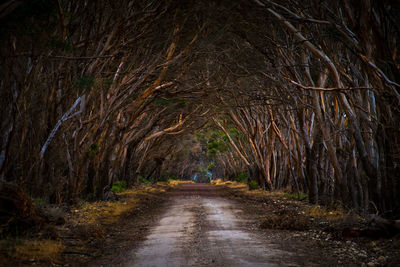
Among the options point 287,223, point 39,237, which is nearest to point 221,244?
point 287,223

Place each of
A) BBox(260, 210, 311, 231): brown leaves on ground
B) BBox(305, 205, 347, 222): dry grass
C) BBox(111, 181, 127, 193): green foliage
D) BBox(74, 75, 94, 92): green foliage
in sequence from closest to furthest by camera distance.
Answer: BBox(260, 210, 311, 231): brown leaves on ground → BBox(74, 75, 94, 92): green foliage → BBox(305, 205, 347, 222): dry grass → BBox(111, 181, 127, 193): green foliage

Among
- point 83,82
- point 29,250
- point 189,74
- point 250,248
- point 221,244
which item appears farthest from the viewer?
point 189,74

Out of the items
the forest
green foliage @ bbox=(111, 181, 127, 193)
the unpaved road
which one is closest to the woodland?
the forest

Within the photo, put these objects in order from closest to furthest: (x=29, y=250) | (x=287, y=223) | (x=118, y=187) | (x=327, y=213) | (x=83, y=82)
→ (x=29, y=250)
(x=287, y=223)
(x=83, y=82)
(x=327, y=213)
(x=118, y=187)

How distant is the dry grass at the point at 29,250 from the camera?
5957 mm

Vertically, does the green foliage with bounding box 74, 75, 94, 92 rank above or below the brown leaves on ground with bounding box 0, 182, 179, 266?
above

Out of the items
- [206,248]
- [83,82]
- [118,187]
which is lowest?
[206,248]

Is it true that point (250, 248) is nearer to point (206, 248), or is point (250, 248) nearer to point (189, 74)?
point (206, 248)

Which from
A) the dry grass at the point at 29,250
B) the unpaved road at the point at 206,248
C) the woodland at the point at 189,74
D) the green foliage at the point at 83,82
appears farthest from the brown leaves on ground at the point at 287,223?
the green foliage at the point at 83,82

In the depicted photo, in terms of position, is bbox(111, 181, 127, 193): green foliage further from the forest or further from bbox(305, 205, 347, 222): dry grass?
bbox(305, 205, 347, 222): dry grass

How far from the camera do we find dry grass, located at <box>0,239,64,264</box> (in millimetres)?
5957

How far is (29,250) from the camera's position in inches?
247

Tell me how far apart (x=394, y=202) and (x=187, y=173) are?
83.9 m

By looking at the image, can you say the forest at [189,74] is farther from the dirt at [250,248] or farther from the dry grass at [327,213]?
the dirt at [250,248]
